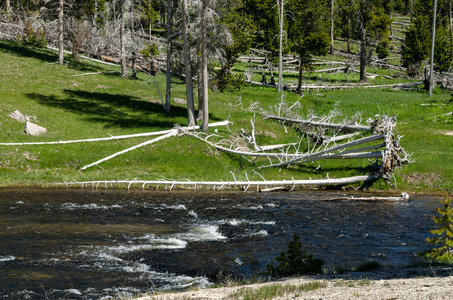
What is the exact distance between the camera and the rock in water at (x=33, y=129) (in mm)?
31703

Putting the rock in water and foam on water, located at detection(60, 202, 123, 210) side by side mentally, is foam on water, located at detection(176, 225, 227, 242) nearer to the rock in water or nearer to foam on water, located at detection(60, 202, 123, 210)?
foam on water, located at detection(60, 202, 123, 210)

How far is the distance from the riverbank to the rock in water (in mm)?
24374

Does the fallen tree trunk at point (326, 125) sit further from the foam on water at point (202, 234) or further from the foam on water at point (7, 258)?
the foam on water at point (7, 258)

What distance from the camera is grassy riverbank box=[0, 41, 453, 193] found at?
1094 inches

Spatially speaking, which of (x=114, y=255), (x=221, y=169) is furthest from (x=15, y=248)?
(x=221, y=169)

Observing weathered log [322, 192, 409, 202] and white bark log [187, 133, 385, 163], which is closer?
weathered log [322, 192, 409, 202]

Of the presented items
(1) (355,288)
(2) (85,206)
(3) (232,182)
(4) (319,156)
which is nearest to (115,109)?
(3) (232,182)

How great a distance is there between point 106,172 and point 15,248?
13.0m

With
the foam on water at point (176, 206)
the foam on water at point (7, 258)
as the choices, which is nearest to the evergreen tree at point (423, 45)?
the foam on water at point (176, 206)

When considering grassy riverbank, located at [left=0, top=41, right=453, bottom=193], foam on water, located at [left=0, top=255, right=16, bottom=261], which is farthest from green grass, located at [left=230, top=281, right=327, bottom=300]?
grassy riverbank, located at [left=0, top=41, right=453, bottom=193]

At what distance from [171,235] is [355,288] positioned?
888 centimetres

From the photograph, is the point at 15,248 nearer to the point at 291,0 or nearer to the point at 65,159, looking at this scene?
the point at 65,159

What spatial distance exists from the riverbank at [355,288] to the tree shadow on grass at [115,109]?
25487 millimetres

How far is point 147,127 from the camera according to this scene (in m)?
35.3
